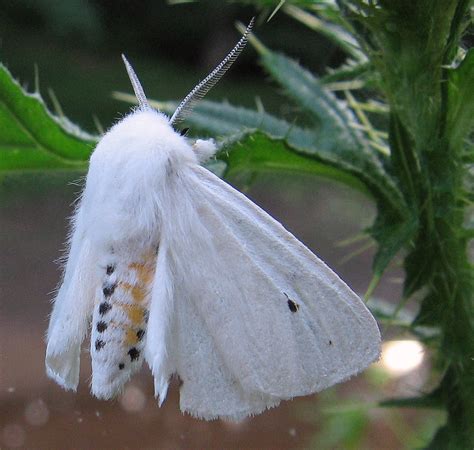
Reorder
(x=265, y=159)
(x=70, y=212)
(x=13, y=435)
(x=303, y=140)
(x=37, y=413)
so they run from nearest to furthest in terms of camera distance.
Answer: (x=265, y=159) → (x=303, y=140) → (x=70, y=212) → (x=13, y=435) → (x=37, y=413)

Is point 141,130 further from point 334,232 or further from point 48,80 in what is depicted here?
point 48,80

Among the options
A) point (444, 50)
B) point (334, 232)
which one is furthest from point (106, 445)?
point (334, 232)

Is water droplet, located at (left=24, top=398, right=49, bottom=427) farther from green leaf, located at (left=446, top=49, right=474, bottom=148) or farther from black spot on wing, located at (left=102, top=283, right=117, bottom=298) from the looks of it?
green leaf, located at (left=446, top=49, right=474, bottom=148)

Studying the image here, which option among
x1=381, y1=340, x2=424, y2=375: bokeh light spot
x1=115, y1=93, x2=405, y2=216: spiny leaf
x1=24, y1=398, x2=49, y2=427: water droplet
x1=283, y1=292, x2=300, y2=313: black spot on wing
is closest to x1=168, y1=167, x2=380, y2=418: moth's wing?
x1=283, y1=292, x2=300, y2=313: black spot on wing

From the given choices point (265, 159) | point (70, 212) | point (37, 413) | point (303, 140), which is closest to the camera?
point (265, 159)

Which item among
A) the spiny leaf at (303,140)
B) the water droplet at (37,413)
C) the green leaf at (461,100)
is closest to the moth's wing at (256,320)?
the spiny leaf at (303,140)

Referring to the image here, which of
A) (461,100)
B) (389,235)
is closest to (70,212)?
(389,235)

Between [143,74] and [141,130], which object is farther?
[143,74]

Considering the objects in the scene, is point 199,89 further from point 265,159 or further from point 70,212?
point 70,212
